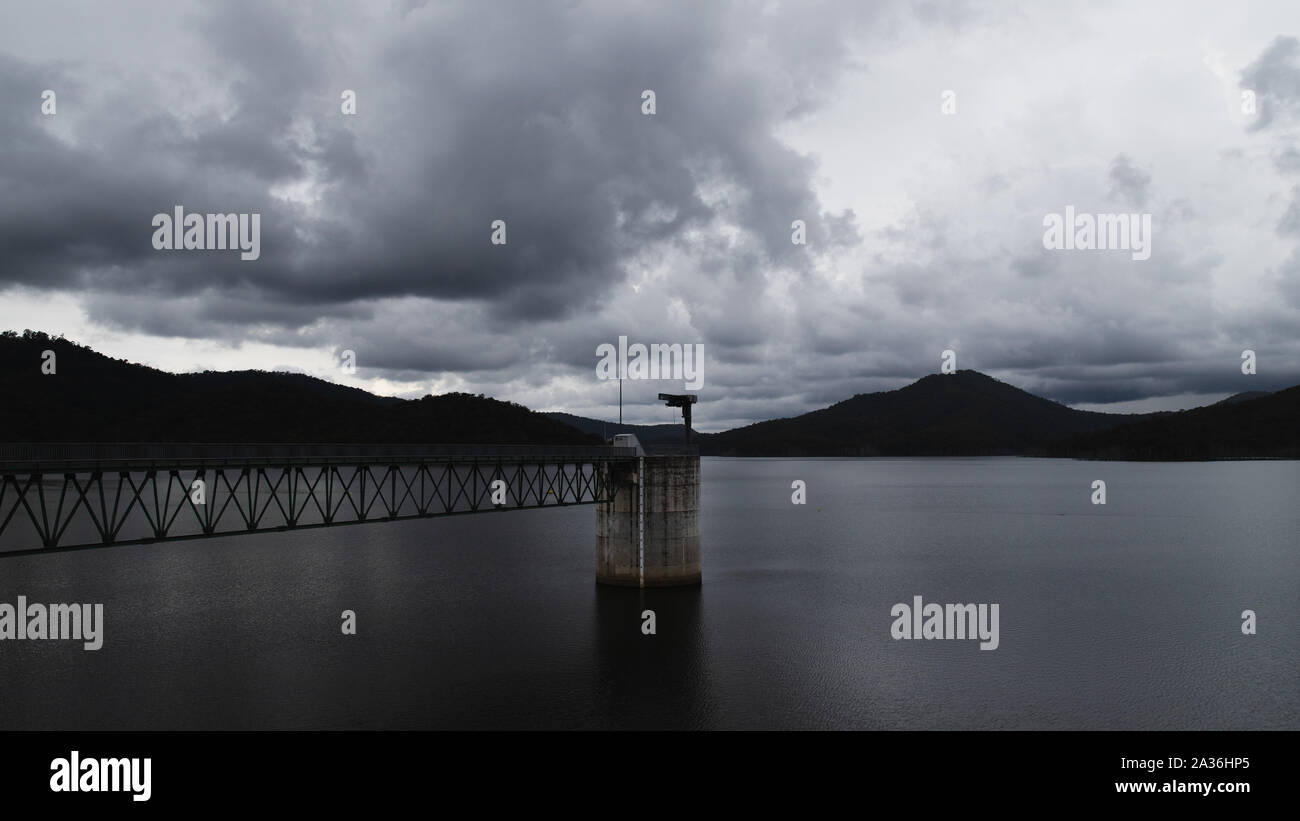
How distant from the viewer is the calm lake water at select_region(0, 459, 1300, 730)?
36.2 m

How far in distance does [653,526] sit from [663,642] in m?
13.8

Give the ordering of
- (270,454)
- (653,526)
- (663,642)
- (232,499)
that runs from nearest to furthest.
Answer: (270,454) → (663,642) → (653,526) → (232,499)

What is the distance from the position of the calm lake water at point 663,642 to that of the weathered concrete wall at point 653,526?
6.61 feet

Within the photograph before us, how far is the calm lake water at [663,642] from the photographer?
36250mm

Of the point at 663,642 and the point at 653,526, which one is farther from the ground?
the point at 653,526

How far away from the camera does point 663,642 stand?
1875 inches
